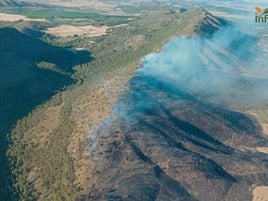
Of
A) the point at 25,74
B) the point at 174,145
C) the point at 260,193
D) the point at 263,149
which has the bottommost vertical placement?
the point at 263,149

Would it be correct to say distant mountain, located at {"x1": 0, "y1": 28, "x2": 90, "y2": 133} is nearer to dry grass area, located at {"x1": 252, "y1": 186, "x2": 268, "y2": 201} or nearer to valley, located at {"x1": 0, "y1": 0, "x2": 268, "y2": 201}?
valley, located at {"x1": 0, "y1": 0, "x2": 268, "y2": 201}

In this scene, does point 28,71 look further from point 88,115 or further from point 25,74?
point 88,115

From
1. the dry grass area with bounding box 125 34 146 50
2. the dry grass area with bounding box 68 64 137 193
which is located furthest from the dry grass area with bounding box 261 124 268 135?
the dry grass area with bounding box 125 34 146 50

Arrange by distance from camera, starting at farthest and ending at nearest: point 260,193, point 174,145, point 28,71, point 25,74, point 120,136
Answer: point 28,71
point 25,74
point 120,136
point 174,145
point 260,193

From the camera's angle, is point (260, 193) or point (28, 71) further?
point (28, 71)

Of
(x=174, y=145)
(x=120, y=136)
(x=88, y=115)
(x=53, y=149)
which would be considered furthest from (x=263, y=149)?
(x=53, y=149)

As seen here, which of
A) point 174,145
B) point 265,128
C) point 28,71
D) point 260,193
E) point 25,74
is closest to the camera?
point 260,193

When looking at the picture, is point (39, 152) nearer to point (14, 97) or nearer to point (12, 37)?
point (14, 97)

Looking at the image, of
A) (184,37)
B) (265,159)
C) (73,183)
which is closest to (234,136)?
(265,159)
